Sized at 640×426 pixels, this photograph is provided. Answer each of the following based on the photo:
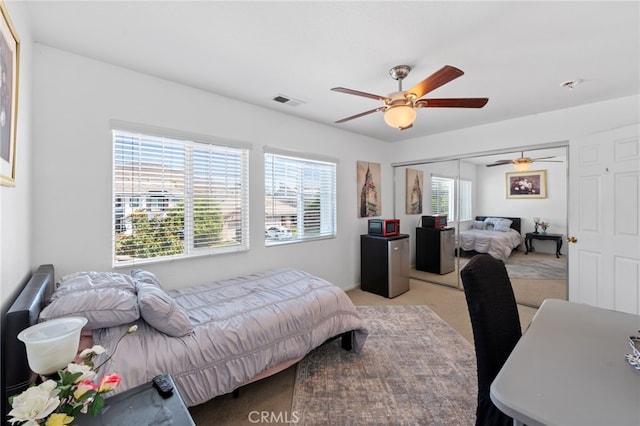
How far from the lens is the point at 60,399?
712mm

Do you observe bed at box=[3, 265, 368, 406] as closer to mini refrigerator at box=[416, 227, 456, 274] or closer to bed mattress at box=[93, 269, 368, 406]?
bed mattress at box=[93, 269, 368, 406]

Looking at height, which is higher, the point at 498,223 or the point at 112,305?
the point at 498,223

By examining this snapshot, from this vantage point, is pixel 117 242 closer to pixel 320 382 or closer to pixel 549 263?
pixel 320 382

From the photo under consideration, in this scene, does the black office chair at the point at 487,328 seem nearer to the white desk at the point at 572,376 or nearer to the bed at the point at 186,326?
the white desk at the point at 572,376

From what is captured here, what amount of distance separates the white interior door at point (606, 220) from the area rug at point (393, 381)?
1.58 meters

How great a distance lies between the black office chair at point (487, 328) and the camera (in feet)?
3.71

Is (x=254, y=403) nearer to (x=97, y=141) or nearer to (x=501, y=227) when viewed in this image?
(x=97, y=141)

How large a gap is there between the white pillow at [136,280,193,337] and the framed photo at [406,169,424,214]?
413 centimetres

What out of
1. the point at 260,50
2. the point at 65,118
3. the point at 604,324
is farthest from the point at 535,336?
the point at 65,118

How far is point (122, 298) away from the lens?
159 centimetres

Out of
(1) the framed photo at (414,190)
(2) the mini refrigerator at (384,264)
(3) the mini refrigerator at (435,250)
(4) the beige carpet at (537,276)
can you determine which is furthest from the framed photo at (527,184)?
(2) the mini refrigerator at (384,264)

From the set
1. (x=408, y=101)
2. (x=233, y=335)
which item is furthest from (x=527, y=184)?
(x=233, y=335)

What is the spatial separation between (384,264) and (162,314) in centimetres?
301

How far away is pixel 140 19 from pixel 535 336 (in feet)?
9.38
